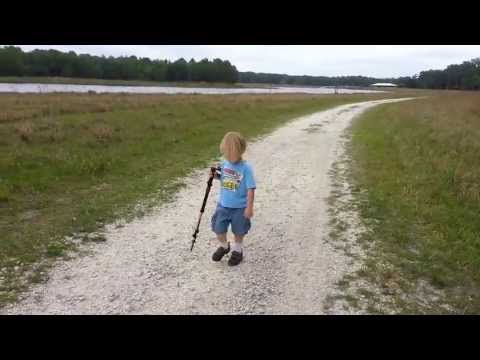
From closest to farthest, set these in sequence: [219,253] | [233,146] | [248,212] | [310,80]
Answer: [233,146] < [248,212] < [219,253] < [310,80]

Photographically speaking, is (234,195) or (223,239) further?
(223,239)

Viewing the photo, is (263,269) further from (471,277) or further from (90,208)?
(90,208)

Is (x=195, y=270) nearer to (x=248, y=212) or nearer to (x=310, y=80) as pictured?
(x=248, y=212)

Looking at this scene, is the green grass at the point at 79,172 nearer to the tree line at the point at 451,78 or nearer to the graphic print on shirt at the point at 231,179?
the graphic print on shirt at the point at 231,179

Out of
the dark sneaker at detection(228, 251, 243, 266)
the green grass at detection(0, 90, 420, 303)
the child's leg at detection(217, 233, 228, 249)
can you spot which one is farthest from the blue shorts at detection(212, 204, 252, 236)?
the green grass at detection(0, 90, 420, 303)

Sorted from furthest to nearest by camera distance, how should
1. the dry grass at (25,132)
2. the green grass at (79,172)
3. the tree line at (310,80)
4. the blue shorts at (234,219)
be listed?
the tree line at (310,80) < the dry grass at (25,132) < the green grass at (79,172) < the blue shorts at (234,219)

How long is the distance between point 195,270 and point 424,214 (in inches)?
170

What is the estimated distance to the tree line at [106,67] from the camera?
74.4 metres

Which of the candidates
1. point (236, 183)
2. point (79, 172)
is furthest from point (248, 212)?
point (79, 172)

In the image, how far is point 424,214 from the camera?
251 inches

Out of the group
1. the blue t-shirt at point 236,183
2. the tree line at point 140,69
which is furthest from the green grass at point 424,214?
the tree line at point 140,69

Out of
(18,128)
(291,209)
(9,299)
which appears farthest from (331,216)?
(18,128)

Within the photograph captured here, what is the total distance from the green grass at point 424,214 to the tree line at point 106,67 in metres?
78.1

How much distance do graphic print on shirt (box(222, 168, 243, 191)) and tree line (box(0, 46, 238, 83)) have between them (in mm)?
79802
